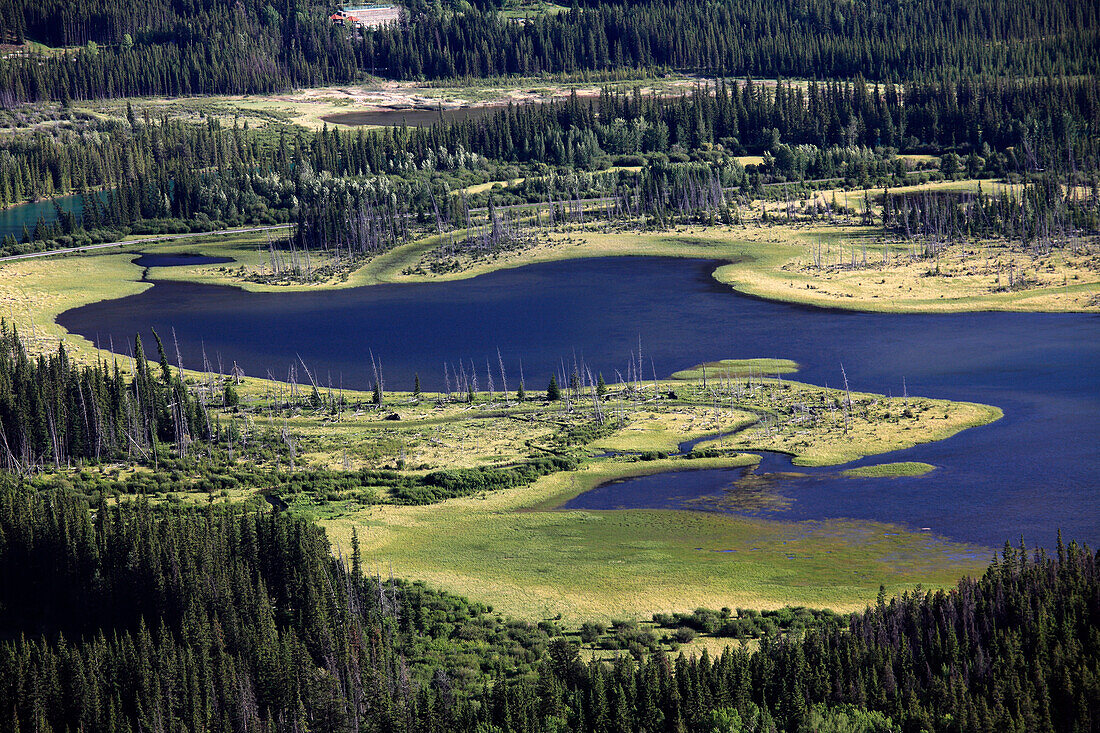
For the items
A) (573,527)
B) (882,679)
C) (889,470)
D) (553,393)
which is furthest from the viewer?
(553,393)

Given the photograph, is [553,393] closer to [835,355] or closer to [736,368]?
[736,368]

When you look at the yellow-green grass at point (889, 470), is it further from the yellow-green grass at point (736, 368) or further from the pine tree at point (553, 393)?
the pine tree at point (553, 393)

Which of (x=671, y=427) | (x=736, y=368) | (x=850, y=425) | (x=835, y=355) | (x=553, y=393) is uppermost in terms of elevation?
(x=553, y=393)

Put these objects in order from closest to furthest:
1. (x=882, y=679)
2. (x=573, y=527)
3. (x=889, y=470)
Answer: (x=882, y=679) → (x=573, y=527) → (x=889, y=470)

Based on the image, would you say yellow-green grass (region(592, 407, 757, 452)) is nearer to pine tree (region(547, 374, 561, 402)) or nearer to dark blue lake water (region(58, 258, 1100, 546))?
pine tree (region(547, 374, 561, 402))

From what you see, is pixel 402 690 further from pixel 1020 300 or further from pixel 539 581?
pixel 1020 300

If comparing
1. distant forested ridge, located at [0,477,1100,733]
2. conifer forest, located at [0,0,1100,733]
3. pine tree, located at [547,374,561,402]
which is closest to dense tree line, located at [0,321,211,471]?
conifer forest, located at [0,0,1100,733]

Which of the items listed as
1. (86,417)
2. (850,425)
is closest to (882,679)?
(850,425)
